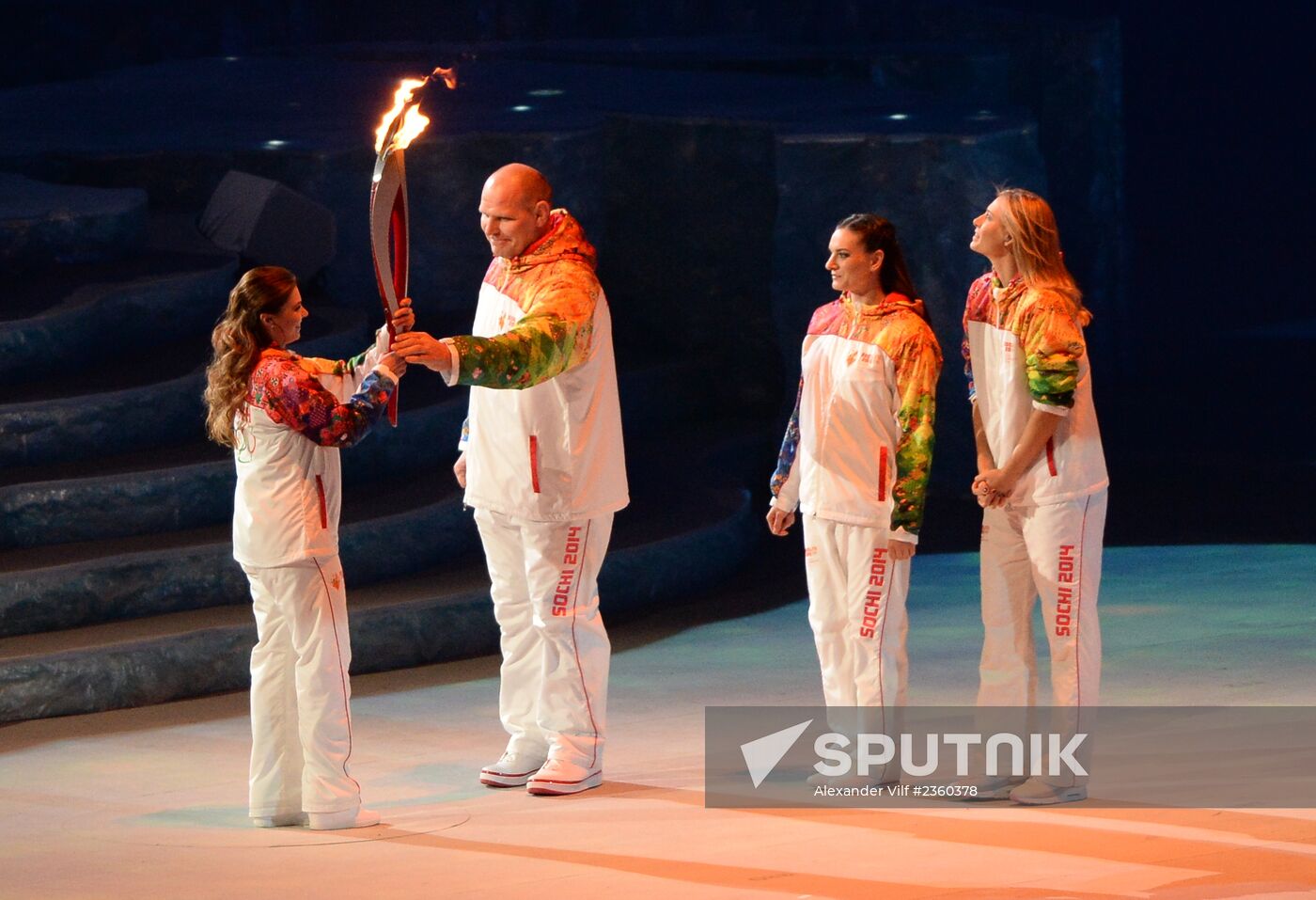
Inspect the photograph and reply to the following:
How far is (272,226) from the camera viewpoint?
10.6m

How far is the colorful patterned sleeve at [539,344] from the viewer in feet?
18.8

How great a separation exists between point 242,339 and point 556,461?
101cm

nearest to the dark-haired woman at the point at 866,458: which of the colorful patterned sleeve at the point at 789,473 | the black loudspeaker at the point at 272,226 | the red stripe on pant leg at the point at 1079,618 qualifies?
the colorful patterned sleeve at the point at 789,473

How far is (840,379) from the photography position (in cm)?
586

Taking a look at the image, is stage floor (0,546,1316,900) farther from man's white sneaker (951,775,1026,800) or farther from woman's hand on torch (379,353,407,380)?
woman's hand on torch (379,353,407,380)

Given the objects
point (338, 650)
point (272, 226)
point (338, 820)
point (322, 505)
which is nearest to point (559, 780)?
point (338, 820)

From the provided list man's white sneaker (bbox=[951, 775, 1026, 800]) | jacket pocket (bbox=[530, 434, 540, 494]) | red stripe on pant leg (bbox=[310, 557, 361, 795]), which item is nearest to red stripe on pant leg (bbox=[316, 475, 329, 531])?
red stripe on pant leg (bbox=[310, 557, 361, 795])

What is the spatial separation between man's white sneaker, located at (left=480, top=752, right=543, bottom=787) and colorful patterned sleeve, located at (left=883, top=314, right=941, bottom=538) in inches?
54.7

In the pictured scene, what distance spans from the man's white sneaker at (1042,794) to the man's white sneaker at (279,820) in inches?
78.2

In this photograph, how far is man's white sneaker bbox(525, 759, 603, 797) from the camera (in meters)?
6.08

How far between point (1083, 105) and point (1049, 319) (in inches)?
413

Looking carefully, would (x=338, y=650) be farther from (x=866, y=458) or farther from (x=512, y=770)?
(x=866, y=458)

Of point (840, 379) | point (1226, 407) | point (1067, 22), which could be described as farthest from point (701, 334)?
point (840, 379)

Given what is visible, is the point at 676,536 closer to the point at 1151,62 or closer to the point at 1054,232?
the point at 1054,232
